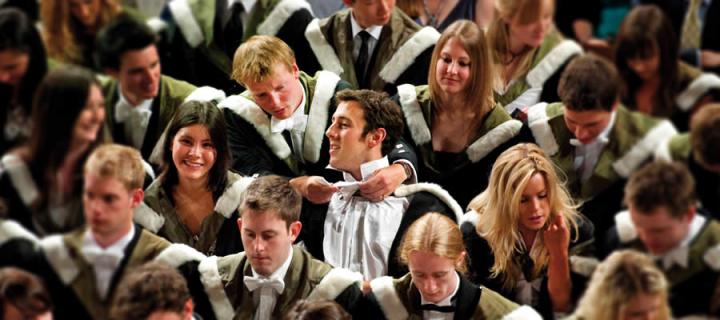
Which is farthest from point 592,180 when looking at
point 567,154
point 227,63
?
point 227,63

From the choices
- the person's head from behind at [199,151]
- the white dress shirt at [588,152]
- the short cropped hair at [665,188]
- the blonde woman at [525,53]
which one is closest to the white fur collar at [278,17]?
the person's head from behind at [199,151]

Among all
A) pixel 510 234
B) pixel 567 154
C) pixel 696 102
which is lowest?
pixel 510 234

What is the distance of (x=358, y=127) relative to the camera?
2119 millimetres

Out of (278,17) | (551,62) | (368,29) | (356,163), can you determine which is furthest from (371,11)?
(551,62)

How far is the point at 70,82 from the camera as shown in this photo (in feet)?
4.68

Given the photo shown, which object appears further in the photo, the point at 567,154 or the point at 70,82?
the point at 567,154

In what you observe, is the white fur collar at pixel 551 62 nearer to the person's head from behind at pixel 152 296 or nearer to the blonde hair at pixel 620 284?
the blonde hair at pixel 620 284

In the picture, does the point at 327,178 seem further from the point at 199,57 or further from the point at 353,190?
the point at 199,57

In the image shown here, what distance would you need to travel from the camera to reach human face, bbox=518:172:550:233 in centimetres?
195

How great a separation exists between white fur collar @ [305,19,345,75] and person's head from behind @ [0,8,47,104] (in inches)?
32.2

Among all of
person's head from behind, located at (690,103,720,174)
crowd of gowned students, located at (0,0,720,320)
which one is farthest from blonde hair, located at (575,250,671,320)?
person's head from behind, located at (690,103,720,174)

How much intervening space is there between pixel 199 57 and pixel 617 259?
69cm

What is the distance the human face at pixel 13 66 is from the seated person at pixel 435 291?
2.14 feet

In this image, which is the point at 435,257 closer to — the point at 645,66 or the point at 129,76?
the point at 645,66
